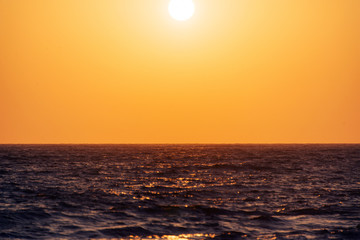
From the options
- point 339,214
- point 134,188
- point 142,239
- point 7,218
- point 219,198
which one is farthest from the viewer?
point 134,188

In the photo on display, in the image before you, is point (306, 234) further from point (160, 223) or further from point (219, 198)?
point (219, 198)

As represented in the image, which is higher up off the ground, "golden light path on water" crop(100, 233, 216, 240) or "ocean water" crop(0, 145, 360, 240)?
"ocean water" crop(0, 145, 360, 240)

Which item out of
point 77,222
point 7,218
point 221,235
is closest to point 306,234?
point 221,235

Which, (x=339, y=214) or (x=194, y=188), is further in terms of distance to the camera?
(x=194, y=188)

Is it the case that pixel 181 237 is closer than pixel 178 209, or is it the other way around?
pixel 181 237

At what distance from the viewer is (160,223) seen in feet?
71.4

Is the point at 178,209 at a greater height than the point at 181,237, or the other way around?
the point at 178,209

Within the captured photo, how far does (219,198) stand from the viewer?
29891mm

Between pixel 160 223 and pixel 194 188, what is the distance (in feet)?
44.8

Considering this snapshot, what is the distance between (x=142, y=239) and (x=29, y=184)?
70.4 feet

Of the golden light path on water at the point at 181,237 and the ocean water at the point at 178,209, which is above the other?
the ocean water at the point at 178,209

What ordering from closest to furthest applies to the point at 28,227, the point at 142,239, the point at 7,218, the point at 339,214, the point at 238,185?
the point at 142,239 → the point at 28,227 → the point at 7,218 → the point at 339,214 → the point at 238,185

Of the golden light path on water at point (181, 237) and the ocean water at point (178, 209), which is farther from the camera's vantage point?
the ocean water at point (178, 209)

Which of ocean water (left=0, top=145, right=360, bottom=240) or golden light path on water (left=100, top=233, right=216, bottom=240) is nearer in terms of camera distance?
golden light path on water (left=100, top=233, right=216, bottom=240)
